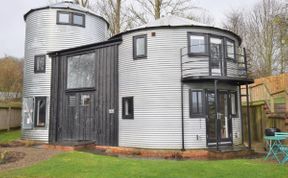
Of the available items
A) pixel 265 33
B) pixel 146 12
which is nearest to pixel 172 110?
pixel 146 12

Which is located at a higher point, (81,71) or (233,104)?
(81,71)

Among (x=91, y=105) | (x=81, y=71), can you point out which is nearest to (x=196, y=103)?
(x=91, y=105)

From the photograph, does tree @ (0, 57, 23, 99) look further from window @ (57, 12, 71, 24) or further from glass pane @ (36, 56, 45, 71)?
window @ (57, 12, 71, 24)

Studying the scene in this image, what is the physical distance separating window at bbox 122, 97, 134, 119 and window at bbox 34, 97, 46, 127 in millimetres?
5547

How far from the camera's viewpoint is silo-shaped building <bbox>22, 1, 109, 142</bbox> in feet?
54.5

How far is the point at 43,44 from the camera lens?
56.7ft

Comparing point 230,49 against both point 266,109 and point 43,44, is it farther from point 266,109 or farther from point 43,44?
point 43,44

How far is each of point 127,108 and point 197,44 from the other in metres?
4.36

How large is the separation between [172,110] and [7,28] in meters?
26.3

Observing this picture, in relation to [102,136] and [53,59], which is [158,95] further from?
[53,59]

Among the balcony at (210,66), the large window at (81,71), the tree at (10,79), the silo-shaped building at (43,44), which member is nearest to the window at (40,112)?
the silo-shaped building at (43,44)

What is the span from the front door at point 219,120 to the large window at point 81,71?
5976 millimetres

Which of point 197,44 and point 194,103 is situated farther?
point 197,44

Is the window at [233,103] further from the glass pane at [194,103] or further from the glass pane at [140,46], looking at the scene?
the glass pane at [140,46]
